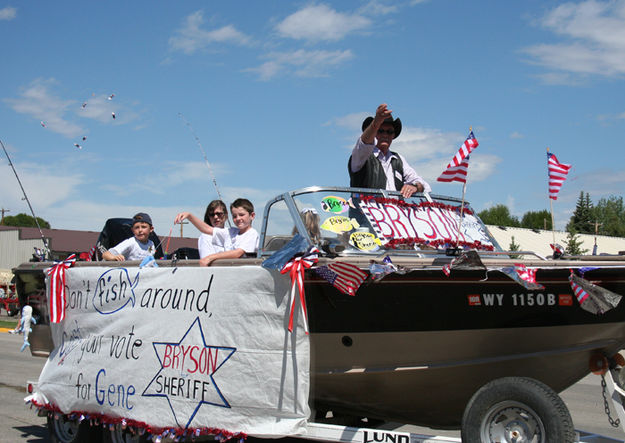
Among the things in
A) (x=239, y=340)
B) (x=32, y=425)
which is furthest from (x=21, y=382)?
(x=239, y=340)

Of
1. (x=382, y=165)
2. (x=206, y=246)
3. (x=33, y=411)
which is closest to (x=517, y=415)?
(x=382, y=165)

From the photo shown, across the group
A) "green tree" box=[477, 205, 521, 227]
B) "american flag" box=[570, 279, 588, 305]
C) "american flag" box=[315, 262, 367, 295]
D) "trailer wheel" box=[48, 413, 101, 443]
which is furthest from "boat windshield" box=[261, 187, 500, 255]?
"green tree" box=[477, 205, 521, 227]

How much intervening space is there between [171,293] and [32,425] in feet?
10.2

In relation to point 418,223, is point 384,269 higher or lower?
lower

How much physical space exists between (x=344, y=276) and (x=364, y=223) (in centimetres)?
107

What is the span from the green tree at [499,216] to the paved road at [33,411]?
99.2 m

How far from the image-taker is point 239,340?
15.3 ft

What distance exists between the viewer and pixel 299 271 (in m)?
4.39

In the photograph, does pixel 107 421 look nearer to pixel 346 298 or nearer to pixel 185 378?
pixel 185 378

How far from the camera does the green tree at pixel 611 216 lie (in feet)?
271

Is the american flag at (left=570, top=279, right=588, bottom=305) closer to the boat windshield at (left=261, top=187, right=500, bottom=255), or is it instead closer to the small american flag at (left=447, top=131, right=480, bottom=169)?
the boat windshield at (left=261, top=187, right=500, bottom=255)

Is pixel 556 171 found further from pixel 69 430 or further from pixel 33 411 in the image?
pixel 33 411

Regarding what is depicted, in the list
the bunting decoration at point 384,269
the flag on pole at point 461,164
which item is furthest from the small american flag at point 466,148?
the bunting decoration at point 384,269

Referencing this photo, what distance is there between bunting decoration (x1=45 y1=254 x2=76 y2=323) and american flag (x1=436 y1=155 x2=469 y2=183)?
370 cm
